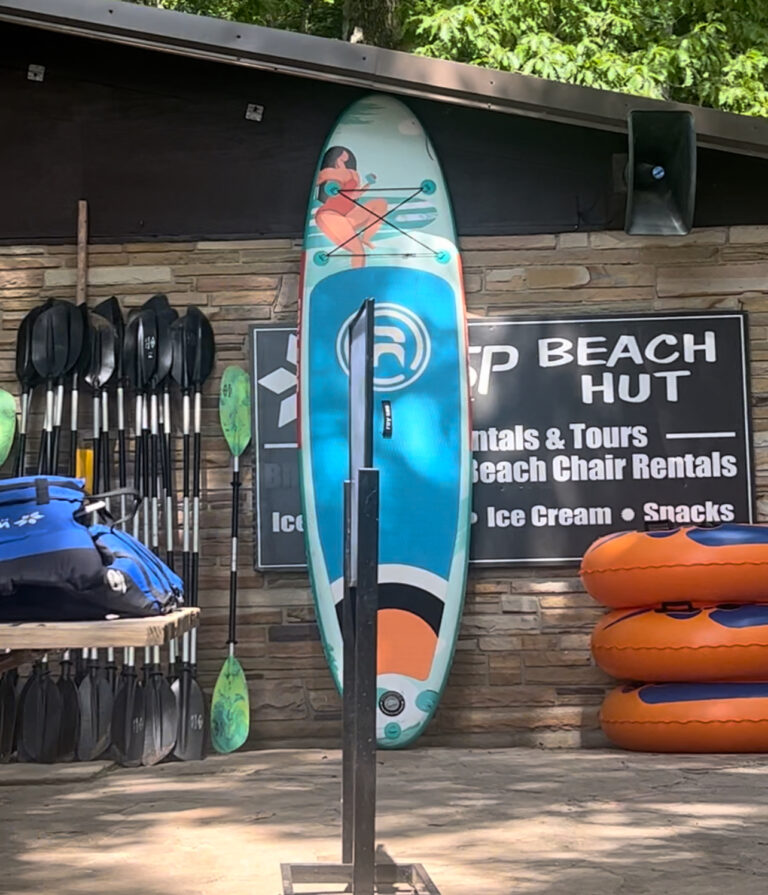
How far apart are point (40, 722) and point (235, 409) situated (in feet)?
4.62

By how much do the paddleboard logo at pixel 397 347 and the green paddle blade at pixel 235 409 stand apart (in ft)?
1.31

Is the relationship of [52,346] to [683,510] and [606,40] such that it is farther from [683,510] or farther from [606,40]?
[606,40]

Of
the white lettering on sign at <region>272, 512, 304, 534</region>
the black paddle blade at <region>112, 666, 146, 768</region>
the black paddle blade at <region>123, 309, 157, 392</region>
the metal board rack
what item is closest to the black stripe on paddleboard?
the white lettering on sign at <region>272, 512, 304, 534</region>

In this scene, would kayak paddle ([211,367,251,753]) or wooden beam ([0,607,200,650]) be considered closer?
wooden beam ([0,607,200,650])

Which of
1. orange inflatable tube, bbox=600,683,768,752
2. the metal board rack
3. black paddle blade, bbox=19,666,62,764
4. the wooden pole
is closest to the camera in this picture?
the metal board rack

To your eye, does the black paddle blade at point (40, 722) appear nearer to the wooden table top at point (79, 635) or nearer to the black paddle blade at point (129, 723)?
the black paddle blade at point (129, 723)

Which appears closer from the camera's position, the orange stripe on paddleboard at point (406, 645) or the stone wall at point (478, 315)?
the orange stripe on paddleboard at point (406, 645)

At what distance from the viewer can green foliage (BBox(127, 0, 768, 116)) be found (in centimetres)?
998

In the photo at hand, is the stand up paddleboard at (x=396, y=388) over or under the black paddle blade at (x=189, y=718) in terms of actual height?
over

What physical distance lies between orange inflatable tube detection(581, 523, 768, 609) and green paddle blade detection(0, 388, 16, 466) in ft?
7.71

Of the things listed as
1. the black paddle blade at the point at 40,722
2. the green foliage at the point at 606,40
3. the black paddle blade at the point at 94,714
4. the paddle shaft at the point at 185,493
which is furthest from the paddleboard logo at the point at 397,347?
the green foliage at the point at 606,40

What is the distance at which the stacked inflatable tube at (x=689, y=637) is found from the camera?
5.13 meters

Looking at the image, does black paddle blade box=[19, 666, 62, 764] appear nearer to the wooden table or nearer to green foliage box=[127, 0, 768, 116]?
the wooden table

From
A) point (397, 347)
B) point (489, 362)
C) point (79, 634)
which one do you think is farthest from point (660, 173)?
point (79, 634)
